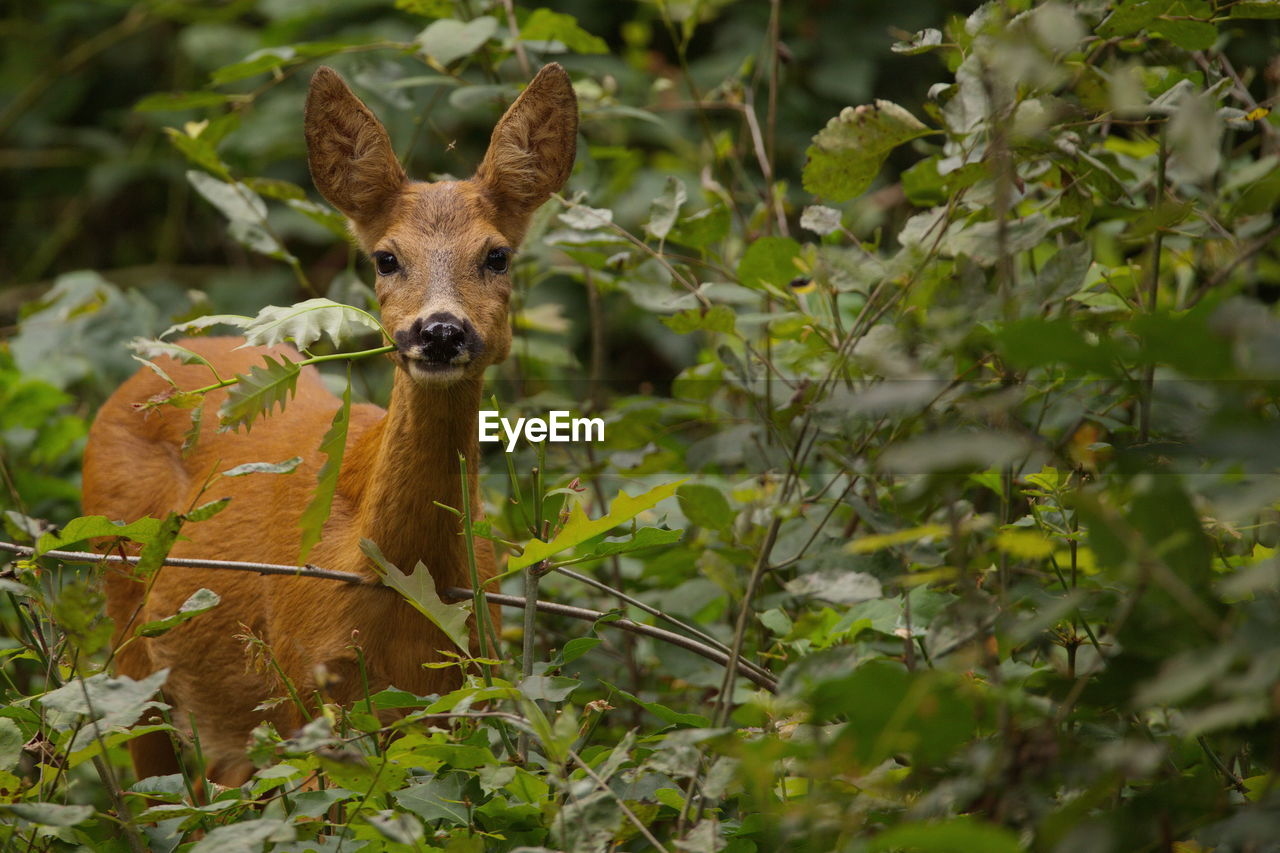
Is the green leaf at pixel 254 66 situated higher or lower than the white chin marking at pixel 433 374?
higher

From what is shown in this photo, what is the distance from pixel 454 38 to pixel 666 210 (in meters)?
0.85

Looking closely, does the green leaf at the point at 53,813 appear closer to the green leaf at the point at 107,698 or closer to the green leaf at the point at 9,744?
the green leaf at the point at 107,698

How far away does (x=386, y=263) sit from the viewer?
3184 mm

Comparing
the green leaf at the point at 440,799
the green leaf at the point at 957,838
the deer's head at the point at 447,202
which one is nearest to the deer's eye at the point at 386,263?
the deer's head at the point at 447,202

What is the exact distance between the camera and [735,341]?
401cm

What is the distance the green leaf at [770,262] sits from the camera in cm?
317

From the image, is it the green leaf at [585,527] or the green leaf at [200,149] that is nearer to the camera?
the green leaf at [585,527]

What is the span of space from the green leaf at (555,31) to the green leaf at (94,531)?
1.94m

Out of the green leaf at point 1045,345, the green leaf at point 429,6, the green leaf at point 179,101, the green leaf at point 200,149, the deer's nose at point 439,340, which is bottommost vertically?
the deer's nose at point 439,340

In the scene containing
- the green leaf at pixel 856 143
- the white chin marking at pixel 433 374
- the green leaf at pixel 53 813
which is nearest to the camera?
the green leaf at pixel 53 813

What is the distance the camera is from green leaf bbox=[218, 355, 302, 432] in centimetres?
216

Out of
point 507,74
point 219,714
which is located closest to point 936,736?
point 219,714

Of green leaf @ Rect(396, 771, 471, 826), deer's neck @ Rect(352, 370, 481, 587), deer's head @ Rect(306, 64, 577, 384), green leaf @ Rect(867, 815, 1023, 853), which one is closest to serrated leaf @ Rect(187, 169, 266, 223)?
deer's head @ Rect(306, 64, 577, 384)

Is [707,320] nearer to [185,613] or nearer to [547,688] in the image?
[547,688]
